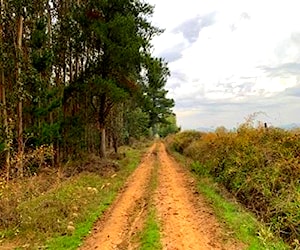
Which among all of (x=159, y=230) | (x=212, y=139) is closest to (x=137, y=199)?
(x=159, y=230)

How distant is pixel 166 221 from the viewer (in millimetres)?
10977

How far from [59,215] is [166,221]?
3.27 metres

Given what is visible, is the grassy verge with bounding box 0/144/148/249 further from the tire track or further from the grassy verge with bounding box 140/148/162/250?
the grassy verge with bounding box 140/148/162/250

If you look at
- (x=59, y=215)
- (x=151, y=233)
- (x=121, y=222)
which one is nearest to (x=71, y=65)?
(x=59, y=215)

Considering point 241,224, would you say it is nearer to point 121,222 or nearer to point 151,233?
point 151,233

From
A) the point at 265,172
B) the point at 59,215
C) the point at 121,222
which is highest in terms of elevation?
the point at 265,172

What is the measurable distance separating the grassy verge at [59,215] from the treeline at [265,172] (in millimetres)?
4687

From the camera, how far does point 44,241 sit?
384 inches

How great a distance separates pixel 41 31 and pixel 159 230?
12812 millimetres

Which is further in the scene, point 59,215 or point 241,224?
point 59,215

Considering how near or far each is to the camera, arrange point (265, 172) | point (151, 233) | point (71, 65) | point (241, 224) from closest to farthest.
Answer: point (151, 233), point (241, 224), point (265, 172), point (71, 65)

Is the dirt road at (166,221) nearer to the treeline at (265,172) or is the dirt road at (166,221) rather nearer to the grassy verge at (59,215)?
the grassy verge at (59,215)

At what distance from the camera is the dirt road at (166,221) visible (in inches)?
360

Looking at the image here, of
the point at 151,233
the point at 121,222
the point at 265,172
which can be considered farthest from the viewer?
the point at 265,172
